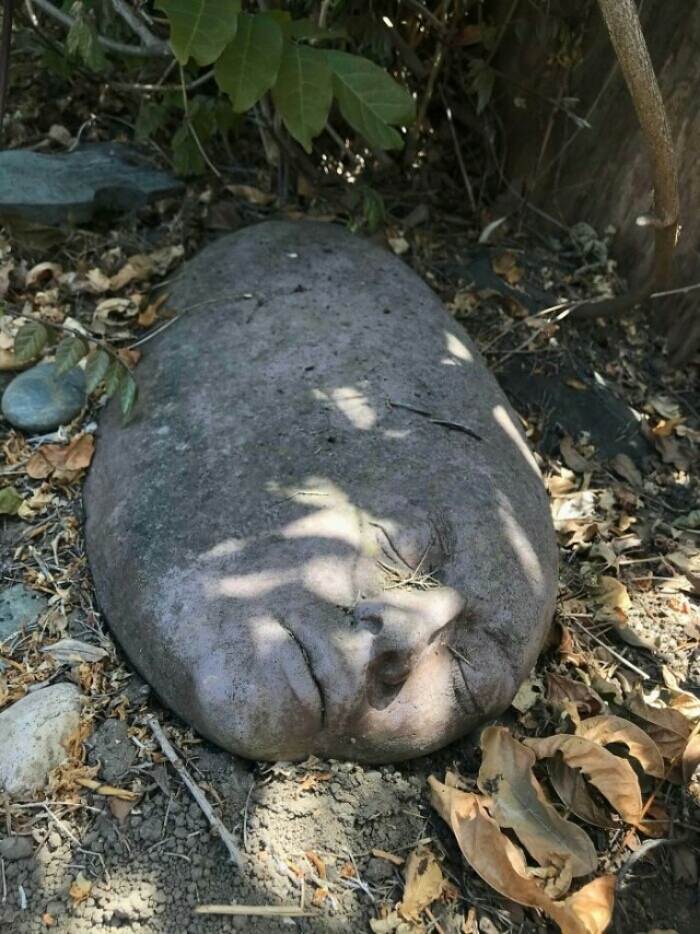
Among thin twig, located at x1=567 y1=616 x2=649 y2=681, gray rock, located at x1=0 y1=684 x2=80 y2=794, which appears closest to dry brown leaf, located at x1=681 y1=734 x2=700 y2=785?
thin twig, located at x1=567 y1=616 x2=649 y2=681

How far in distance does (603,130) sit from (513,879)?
92.1 inches

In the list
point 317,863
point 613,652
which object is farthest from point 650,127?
point 317,863

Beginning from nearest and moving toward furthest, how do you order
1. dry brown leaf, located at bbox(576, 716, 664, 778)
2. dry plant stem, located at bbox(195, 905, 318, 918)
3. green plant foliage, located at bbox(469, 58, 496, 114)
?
dry plant stem, located at bbox(195, 905, 318, 918) < dry brown leaf, located at bbox(576, 716, 664, 778) < green plant foliage, located at bbox(469, 58, 496, 114)

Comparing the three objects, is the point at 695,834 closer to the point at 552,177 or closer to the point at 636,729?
the point at 636,729

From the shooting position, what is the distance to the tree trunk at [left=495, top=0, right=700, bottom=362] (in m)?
2.51

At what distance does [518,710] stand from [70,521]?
1.20 meters

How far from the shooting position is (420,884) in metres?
1.57

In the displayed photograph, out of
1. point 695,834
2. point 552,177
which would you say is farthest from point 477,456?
point 552,177

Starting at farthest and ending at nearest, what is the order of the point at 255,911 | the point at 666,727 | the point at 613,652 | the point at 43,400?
the point at 43,400 → the point at 613,652 → the point at 666,727 → the point at 255,911

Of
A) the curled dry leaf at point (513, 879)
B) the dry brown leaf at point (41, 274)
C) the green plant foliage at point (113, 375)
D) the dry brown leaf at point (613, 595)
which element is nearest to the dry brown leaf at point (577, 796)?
the curled dry leaf at point (513, 879)

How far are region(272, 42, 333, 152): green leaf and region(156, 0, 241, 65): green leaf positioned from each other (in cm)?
23

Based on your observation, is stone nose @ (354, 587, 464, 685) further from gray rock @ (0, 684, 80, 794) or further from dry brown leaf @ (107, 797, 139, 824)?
gray rock @ (0, 684, 80, 794)

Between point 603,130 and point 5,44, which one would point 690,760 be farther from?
point 5,44

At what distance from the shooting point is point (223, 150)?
9.95ft
